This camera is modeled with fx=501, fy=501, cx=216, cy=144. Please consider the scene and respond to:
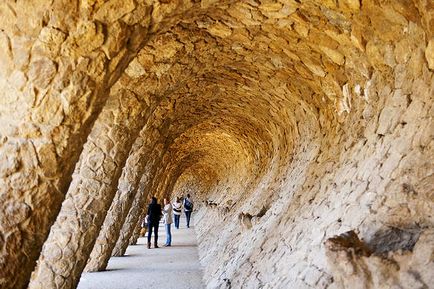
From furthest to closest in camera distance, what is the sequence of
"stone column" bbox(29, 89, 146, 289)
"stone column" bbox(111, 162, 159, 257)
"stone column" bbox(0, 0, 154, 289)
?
"stone column" bbox(111, 162, 159, 257)
"stone column" bbox(29, 89, 146, 289)
"stone column" bbox(0, 0, 154, 289)

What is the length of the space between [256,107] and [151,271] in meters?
3.56

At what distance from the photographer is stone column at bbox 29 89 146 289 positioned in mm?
6340

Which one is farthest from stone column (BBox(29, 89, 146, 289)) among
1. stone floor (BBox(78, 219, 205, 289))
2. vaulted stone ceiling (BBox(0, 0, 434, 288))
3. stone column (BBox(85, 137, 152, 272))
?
stone column (BBox(85, 137, 152, 272))

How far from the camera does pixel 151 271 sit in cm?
883

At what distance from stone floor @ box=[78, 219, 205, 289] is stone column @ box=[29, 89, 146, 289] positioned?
4.16ft

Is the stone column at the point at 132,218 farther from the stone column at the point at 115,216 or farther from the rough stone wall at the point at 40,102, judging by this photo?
the rough stone wall at the point at 40,102

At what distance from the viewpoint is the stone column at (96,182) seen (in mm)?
6340

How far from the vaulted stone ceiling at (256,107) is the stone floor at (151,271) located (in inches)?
17.0

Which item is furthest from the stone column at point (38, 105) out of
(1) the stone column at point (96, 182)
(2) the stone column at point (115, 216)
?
(2) the stone column at point (115, 216)

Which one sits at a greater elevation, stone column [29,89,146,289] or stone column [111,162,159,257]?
stone column [111,162,159,257]

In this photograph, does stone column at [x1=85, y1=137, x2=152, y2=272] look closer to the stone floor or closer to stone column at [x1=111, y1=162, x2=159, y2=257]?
the stone floor

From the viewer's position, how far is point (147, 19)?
12.3 feet

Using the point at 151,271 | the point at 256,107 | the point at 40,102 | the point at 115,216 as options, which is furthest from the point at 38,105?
the point at 256,107

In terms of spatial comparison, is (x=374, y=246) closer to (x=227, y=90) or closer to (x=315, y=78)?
(x=315, y=78)
